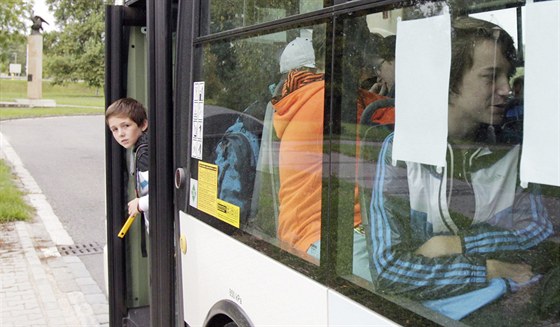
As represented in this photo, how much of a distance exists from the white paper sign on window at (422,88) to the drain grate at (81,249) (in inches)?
239

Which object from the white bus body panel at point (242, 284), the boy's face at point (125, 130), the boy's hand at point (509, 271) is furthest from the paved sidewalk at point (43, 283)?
the boy's hand at point (509, 271)

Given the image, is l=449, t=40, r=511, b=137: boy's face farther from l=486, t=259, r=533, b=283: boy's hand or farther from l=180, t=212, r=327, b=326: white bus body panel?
l=180, t=212, r=327, b=326: white bus body panel

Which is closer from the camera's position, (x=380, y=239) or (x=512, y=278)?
(x=512, y=278)

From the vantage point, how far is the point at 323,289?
76.4 inches

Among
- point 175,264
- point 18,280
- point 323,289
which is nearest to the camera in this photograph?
point 323,289

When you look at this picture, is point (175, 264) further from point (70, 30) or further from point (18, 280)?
point (70, 30)

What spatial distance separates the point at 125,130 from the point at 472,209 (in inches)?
103

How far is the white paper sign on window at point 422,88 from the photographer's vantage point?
1.55m

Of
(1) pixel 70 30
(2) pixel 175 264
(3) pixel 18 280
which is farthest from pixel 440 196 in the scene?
(1) pixel 70 30

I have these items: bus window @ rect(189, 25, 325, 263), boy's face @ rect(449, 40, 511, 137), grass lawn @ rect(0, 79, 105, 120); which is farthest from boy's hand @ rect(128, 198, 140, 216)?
grass lawn @ rect(0, 79, 105, 120)

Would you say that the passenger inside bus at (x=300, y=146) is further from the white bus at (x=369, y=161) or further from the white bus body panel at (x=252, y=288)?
the white bus body panel at (x=252, y=288)

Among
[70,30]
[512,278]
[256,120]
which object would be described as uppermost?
[70,30]

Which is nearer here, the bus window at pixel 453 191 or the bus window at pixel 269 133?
the bus window at pixel 453 191

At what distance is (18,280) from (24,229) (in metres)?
2.18
